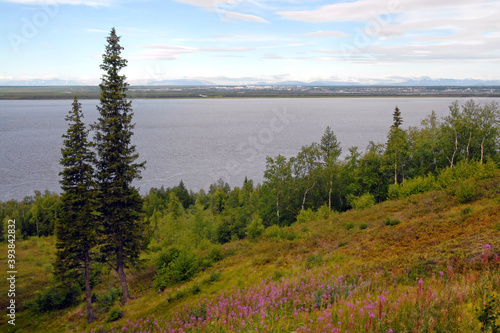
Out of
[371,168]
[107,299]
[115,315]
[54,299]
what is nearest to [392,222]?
[115,315]

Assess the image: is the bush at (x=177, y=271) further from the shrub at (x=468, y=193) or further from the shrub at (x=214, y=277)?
the shrub at (x=468, y=193)

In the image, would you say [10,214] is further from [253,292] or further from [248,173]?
[253,292]

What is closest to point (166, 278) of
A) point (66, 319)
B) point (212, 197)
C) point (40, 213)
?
point (66, 319)

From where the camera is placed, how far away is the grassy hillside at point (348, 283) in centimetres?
532

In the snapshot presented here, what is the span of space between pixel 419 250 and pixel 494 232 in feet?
7.06

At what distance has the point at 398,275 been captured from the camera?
26.5 ft

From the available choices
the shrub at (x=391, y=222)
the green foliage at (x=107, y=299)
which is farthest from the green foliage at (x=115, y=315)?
the shrub at (x=391, y=222)

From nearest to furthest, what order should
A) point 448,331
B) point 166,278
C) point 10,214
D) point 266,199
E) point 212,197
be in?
point 448,331 < point 166,278 < point 266,199 < point 10,214 < point 212,197

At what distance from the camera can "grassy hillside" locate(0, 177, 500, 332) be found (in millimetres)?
5316

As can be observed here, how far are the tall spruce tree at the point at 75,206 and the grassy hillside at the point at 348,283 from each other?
3.22m

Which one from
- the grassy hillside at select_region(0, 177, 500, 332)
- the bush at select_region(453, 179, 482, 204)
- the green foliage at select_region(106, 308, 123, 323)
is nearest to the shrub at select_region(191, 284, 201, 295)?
the grassy hillside at select_region(0, 177, 500, 332)

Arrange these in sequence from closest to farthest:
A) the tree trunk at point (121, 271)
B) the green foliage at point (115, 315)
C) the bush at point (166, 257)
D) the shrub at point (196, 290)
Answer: the shrub at point (196, 290) < the green foliage at point (115, 315) < the bush at point (166, 257) < the tree trunk at point (121, 271)

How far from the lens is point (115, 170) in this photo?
758 inches

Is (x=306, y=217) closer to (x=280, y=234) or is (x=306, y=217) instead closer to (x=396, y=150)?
(x=280, y=234)
